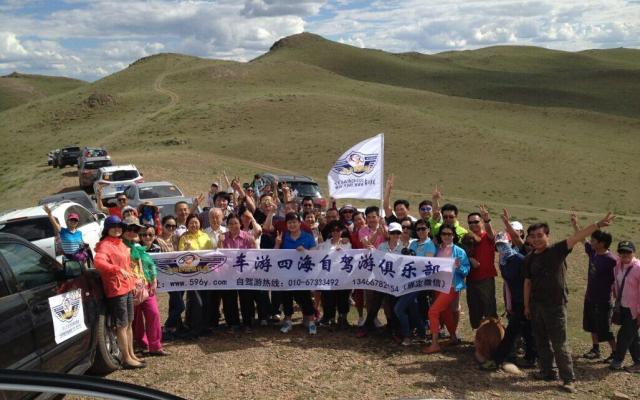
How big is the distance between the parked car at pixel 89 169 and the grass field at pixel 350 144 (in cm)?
228

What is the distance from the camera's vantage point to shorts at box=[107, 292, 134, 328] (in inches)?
266

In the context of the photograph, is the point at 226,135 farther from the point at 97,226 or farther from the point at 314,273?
the point at 314,273

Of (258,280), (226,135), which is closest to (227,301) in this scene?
(258,280)

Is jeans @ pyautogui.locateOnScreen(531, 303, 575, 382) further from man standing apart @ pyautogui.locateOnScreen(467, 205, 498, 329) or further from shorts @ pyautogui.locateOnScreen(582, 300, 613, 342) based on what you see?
shorts @ pyautogui.locateOnScreen(582, 300, 613, 342)

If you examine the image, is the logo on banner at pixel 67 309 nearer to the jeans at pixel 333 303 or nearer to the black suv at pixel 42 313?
the black suv at pixel 42 313

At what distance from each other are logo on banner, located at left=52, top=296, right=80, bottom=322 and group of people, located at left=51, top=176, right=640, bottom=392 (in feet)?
2.28

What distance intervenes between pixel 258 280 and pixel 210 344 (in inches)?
46.1

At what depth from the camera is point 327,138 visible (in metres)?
47.5

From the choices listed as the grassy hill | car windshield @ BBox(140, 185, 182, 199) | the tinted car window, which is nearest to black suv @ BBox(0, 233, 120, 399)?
the tinted car window

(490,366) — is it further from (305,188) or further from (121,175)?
(121,175)

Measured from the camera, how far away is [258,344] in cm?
794

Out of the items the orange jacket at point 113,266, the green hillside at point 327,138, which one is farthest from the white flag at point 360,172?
the green hillside at point 327,138

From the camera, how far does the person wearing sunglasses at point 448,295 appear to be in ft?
25.4

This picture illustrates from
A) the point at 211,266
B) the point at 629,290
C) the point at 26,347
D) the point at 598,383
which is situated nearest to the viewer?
the point at 26,347
